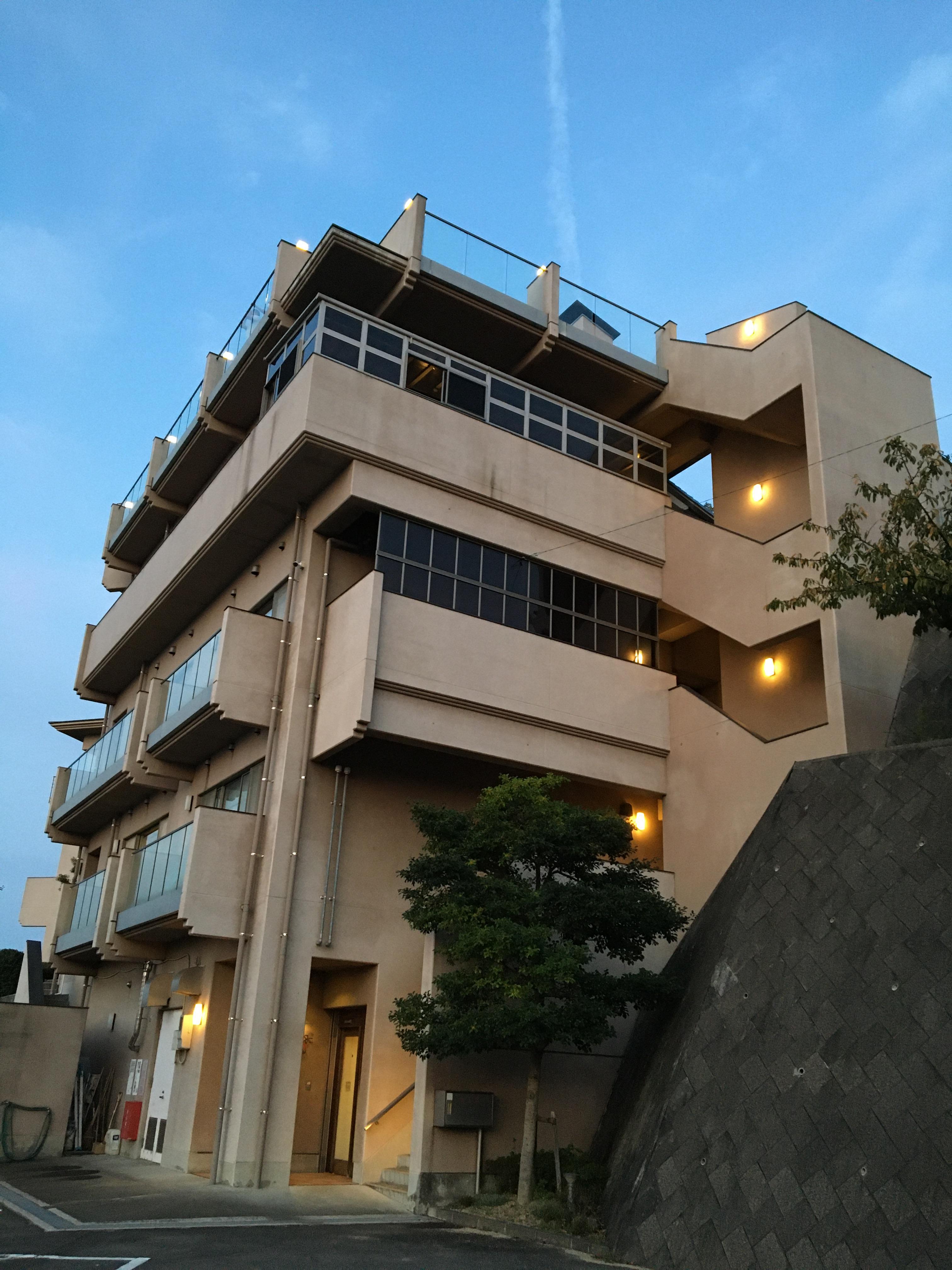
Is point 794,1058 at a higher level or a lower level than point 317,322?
lower

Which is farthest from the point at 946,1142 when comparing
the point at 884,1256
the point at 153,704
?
the point at 153,704

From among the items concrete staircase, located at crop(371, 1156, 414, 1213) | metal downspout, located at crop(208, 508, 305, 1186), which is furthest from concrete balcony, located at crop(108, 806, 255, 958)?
concrete staircase, located at crop(371, 1156, 414, 1213)

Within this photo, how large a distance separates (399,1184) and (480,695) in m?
8.19

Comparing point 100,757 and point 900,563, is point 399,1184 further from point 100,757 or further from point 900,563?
point 100,757

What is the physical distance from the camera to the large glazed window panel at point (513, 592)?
19188 millimetres

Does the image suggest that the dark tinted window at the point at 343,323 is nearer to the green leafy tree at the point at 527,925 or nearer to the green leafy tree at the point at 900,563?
the green leafy tree at the point at 900,563

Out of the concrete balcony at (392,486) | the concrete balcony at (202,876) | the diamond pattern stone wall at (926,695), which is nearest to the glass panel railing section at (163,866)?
the concrete balcony at (202,876)

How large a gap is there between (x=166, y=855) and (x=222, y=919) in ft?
8.60

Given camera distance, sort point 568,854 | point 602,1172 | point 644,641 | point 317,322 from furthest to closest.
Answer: point 644,641 → point 317,322 → point 568,854 → point 602,1172

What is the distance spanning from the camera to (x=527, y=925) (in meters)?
14.5

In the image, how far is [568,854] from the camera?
15047mm

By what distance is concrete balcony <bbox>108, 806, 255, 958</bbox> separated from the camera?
17.5 m

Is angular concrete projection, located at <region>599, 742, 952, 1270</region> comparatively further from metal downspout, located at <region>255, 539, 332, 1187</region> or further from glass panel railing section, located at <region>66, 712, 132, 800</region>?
glass panel railing section, located at <region>66, 712, 132, 800</region>

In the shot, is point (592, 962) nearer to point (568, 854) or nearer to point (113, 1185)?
point (568, 854)
